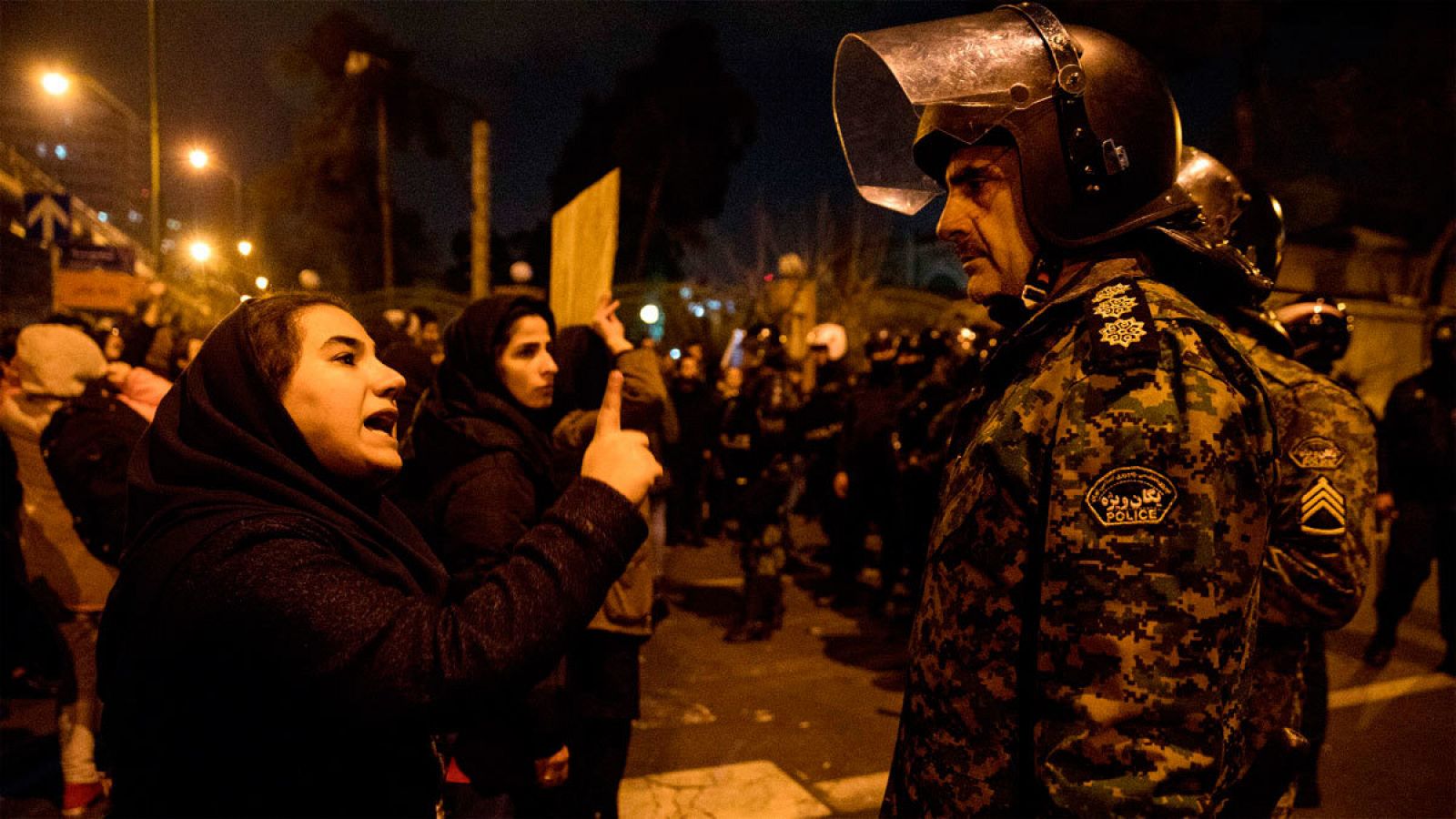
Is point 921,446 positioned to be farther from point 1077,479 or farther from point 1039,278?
point 1077,479

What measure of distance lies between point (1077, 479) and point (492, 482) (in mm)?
1849

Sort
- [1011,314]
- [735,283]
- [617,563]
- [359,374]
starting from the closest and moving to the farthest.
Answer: [617,563]
[359,374]
[1011,314]
[735,283]

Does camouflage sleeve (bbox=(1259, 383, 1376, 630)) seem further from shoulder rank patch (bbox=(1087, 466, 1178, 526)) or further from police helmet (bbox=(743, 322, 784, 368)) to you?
police helmet (bbox=(743, 322, 784, 368))

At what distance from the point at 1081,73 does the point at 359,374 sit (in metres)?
1.54

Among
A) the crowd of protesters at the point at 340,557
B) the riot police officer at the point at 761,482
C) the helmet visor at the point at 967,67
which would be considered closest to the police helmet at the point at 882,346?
the riot police officer at the point at 761,482

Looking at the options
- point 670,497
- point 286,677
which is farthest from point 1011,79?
point 670,497

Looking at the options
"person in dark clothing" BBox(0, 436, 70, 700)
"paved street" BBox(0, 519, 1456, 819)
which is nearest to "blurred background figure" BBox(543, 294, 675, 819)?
"paved street" BBox(0, 519, 1456, 819)

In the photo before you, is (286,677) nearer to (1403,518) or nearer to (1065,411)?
(1065,411)

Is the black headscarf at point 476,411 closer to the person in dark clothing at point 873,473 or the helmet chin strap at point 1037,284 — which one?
the helmet chin strap at point 1037,284

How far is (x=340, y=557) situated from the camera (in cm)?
141

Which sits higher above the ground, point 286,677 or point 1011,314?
point 1011,314

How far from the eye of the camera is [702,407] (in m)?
10.8

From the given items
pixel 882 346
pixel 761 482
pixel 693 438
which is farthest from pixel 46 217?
pixel 882 346

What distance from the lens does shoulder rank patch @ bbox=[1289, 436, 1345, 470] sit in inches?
97.8
